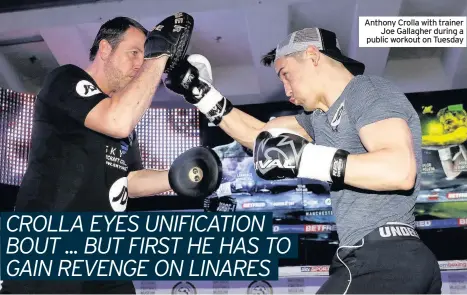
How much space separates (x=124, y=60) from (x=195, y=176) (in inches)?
35.9

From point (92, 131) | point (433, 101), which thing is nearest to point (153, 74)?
point (92, 131)

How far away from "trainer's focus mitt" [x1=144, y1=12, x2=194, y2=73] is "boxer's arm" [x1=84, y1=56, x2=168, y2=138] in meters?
0.17

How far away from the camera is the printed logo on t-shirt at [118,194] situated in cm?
300

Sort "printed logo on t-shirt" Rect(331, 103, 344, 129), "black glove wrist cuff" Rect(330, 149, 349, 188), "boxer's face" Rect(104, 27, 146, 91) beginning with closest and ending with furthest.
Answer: "black glove wrist cuff" Rect(330, 149, 349, 188) → "printed logo on t-shirt" Rect(331, 103, 344, 129) → "boxer's face" Rect(104, 27, 146, 91)

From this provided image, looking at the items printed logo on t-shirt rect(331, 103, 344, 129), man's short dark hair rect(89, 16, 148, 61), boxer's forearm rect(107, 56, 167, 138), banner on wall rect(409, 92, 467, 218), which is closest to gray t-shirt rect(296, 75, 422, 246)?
printed logo on t-shirt rect(331, 103, 344, 129)

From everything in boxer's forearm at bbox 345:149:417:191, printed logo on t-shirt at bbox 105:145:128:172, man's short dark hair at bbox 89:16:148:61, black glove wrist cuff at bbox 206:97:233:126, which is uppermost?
man's short dark hair at bbox 89:16:148:61

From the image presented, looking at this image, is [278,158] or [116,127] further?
[116,127]

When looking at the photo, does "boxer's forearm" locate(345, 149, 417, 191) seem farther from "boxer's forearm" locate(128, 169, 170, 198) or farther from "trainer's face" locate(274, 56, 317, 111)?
"boxer's forearm" locate(128, 169, 170, 198)

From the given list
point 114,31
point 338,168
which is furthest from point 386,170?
point 114,31

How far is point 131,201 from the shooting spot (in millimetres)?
7344

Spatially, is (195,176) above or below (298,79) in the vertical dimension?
below

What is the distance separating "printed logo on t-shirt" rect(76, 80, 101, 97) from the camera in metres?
3.00

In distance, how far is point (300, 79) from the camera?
119 inches

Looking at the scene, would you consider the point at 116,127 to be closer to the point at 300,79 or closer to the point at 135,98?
the point at 135,98
